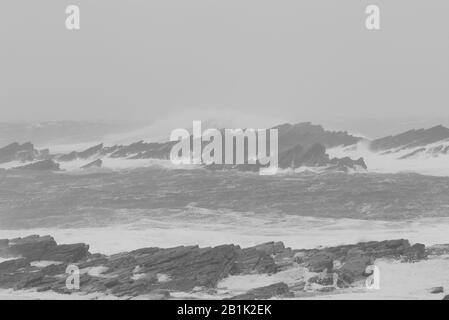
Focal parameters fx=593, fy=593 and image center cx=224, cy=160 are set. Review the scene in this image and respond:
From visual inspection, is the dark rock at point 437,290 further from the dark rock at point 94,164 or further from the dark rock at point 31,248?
the dark rock at point 94,164

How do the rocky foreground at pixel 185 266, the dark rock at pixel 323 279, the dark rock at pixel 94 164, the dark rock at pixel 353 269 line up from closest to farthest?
the rocky foreground at pixel 185 266 < the dark rock at pixel 323 279 < the dark rock at pixel 353 269 < the dark rock at pixel 94 164

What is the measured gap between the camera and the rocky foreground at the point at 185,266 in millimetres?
17938

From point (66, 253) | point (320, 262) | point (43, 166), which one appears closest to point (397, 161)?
point (43, 166)

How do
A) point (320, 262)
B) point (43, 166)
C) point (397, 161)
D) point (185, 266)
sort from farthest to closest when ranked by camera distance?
point (43, 166), point (397, 161), point (320, 262), point (185, 266)

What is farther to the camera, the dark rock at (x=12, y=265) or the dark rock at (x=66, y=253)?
the dark rock at (x=66, y=253)

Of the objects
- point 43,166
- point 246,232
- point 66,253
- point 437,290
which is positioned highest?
point 43,166

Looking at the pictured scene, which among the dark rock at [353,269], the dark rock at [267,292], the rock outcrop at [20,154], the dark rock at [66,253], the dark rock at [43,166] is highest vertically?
the rock outcrop at [20,154]

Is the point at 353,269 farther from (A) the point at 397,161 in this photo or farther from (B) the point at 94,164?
(B) the point at 94,164

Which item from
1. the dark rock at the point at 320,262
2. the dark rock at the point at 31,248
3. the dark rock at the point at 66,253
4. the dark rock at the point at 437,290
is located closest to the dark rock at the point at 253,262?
the dark rock at the point at 320,262

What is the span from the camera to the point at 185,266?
64.2 ft

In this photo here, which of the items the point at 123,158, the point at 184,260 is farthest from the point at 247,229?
the point at 123,158

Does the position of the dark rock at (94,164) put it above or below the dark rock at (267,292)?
above

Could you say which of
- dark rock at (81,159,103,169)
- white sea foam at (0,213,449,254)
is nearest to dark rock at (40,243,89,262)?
white sea foam at (0,213,449,254)

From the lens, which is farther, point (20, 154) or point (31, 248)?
point (20, 154)
